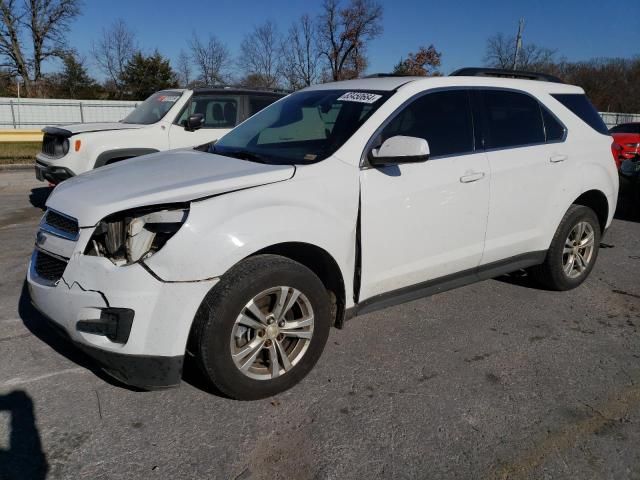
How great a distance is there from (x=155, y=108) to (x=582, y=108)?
20.3ft

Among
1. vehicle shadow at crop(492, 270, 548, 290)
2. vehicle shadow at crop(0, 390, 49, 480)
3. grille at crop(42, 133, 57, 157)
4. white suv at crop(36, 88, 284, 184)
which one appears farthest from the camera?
grille at crop(42, 133, 57, 157)

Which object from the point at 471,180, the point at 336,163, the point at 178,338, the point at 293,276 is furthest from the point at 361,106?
the point at 178,338

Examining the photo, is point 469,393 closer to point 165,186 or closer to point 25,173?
point 165,186

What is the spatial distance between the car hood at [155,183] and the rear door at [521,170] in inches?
68.1

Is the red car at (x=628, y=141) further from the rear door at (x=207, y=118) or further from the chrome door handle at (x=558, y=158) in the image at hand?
the chrome door handle at (x=558, y=158)

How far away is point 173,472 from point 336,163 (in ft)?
6.11

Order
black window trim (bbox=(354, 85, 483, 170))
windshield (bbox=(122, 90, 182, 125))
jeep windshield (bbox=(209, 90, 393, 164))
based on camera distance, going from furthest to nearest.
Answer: windshield (bbox=(122, 90, 182, 125)) < jeep windshield (bbox=(209, 90, 393, 164)) < black window trim (bbox=(354, 85, 483, 170))

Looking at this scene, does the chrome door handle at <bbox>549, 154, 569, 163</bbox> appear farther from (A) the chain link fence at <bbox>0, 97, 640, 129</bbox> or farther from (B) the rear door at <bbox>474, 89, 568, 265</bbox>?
(A) the chain link fence at <bbox>0, 97, 640, 129</bbox>

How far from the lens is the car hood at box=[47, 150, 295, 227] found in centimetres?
264

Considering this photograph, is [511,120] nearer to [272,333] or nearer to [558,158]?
[558,158]

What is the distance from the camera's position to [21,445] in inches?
98.5

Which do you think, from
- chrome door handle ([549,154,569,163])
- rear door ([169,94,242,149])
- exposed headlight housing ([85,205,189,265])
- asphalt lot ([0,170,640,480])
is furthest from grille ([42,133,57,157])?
chrome door handle ([549,154,569,163])

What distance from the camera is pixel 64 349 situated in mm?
3451

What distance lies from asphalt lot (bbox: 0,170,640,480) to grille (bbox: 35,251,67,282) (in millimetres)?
664
